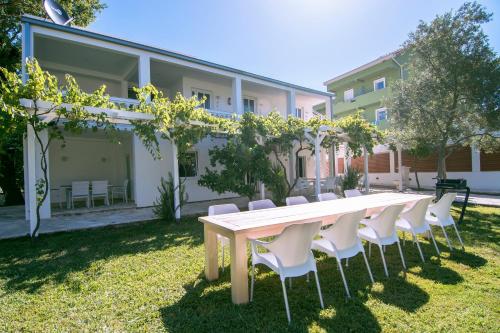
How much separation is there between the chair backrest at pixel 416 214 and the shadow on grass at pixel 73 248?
388 cm

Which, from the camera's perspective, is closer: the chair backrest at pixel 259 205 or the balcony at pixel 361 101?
the chair backrest at pixel 259 205

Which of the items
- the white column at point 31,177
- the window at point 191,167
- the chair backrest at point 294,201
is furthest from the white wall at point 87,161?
the chair backrest at point 294,201

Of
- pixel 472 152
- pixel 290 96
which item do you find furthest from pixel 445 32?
pixel 472 152

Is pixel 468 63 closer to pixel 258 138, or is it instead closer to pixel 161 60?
pixel 258 138

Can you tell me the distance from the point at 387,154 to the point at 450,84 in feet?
29.0

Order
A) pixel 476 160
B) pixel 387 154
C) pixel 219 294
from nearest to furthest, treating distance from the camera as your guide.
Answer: pixel 219 294
pixel 476 160
pixel 387 154

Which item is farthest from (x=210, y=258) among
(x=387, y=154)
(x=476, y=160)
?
(x=387, y=154)

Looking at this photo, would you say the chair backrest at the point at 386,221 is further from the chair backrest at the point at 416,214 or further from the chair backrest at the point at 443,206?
the chair backrest at the point at 443,206

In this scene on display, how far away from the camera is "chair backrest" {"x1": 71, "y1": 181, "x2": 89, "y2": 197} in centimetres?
930

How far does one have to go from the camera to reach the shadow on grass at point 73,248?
4.03m

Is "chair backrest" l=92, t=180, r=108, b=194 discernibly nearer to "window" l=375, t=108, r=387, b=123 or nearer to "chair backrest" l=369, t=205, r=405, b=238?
"chair backrest" l=369, t=205, r=405, b=238

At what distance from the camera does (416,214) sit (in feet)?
14.2

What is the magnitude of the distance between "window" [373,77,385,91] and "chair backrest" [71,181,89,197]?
20746 millimetres

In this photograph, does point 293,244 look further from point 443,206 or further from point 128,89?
point 128,89
